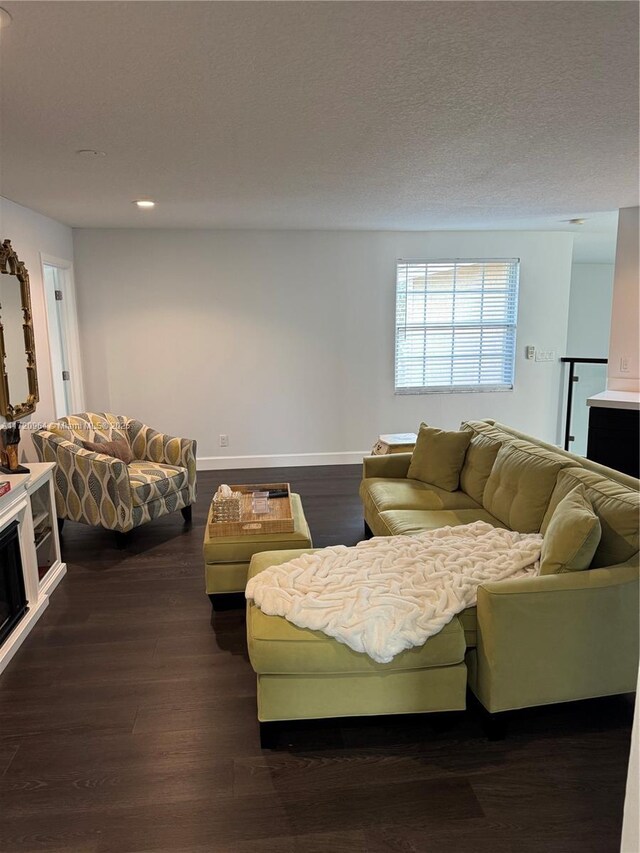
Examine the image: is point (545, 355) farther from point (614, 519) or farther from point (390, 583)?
point (390, 583)

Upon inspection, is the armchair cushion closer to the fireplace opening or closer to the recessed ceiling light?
the fireplace opening

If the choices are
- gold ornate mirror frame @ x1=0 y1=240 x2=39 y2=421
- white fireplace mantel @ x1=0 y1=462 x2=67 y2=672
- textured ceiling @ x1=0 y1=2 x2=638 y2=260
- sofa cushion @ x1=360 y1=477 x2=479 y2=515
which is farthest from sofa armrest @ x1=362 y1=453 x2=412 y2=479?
gold ornate mirror frame @ x1=0 y1=240 x2=39 y2=421

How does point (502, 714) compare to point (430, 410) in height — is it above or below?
below

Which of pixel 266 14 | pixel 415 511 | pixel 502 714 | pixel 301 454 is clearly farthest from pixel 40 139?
pixel 301 454

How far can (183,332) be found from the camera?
18.8ft

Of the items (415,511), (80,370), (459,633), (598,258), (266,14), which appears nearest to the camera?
(266,14)

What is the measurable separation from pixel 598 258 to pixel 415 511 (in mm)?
6516

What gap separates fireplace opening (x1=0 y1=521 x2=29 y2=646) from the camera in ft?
9.05

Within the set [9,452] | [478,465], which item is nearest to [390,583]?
[478,465]

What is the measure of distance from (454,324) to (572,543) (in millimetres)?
4227

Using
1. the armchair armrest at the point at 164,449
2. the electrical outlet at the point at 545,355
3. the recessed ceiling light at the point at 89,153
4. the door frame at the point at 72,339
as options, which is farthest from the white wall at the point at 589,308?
the recessed ceiling light at the point at 89,153

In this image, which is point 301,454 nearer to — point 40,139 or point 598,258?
point 40,139

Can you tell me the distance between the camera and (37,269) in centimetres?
452

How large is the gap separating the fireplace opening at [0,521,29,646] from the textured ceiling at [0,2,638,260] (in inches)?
74.7
